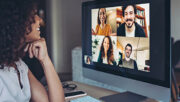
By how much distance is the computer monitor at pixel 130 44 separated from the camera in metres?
0.92


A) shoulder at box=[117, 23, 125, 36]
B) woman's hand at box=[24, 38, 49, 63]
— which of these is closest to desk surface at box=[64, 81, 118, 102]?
woman's hand at box=[24, 38, 49, 63]

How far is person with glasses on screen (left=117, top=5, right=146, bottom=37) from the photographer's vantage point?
1.01 m

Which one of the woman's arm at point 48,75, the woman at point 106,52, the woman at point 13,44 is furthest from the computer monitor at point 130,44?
the woman at point 13,44

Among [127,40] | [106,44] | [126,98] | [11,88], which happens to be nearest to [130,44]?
[127,40]

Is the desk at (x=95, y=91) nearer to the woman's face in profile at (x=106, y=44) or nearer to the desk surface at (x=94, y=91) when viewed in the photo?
the desk surface at (x=94, y=91)

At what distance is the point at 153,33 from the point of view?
0.95 m

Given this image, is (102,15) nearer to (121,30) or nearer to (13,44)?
(121,30)

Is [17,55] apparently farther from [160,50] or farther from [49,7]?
[49,7]

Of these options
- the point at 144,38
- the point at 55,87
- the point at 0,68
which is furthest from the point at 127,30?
the point at 0,68

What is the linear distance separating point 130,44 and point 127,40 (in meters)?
0.03

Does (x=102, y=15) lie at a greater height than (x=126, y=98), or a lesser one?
greater

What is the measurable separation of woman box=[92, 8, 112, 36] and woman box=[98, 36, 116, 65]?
32 mm

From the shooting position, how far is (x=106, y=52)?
1.20 meters

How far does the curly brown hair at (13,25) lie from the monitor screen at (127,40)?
0.39m
